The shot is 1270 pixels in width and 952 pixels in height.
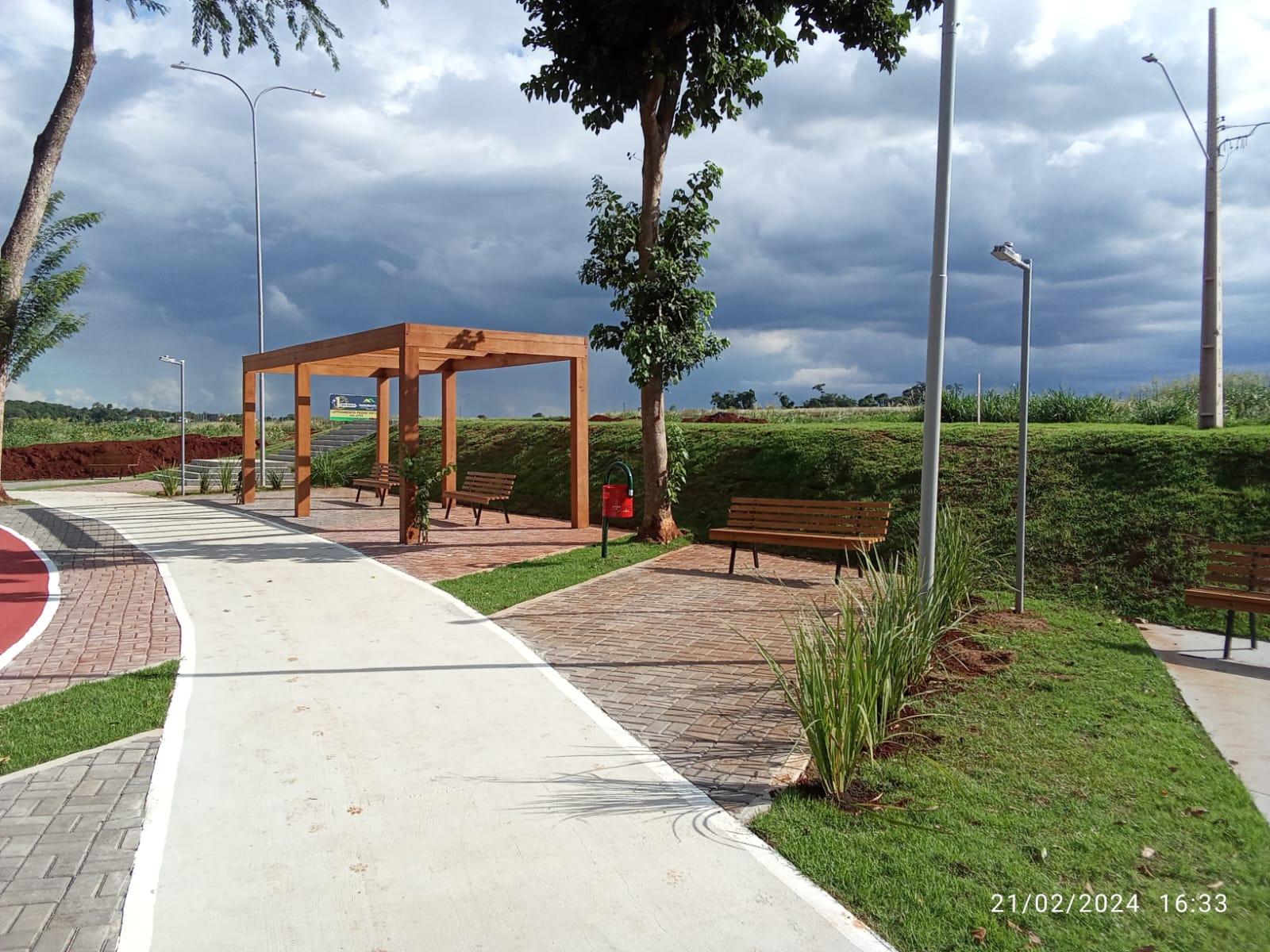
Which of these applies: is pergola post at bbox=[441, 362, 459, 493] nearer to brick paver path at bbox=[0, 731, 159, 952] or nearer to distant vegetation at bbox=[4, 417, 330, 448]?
brick paver path at bbox=[0, 731, 159, 952]

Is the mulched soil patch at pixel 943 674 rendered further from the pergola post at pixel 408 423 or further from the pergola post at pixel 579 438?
the pergola post at pixel 579 438

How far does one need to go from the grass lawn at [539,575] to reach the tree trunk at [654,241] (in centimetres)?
49

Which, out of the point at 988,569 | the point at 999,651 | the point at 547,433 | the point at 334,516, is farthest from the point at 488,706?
the point at 547,433

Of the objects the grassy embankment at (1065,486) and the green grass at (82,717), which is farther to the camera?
the grassy embankment at (1065,486)

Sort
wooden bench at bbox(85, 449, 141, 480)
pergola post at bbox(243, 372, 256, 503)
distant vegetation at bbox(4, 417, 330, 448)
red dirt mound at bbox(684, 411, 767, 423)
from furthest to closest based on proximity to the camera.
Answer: distant vegetation at bbox(4, 417, 330, 448) → wooden bench at bbox(85, 449, 141, 480) → red dirt mound at bbox(684, 411, 767, 423) → pergola post at bbox(243, 372, 256, 503)

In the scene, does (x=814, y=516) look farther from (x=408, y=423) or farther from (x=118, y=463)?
(x=118, y=463)

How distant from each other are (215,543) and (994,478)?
11.3m

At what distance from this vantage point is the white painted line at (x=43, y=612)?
7.22m

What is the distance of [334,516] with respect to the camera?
17.4 meters

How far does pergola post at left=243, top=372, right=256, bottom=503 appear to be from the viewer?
67.2 feet

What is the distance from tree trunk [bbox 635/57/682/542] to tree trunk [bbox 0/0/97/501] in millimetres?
16018

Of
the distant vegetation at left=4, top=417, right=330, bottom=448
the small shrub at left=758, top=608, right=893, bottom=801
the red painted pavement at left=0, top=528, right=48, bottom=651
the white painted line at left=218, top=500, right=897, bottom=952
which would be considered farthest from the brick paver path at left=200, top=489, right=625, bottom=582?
the distant vegetation at left=4, top=417, right=330, bottom=448

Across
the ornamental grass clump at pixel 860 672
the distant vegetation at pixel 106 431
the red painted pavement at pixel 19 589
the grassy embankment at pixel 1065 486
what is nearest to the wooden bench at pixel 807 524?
the grassy embankment at pixel 1065 486

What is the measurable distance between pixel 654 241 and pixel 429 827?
10.3m
